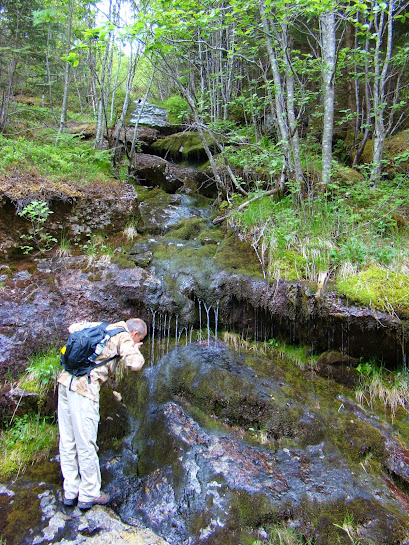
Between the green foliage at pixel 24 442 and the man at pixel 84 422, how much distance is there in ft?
2.41

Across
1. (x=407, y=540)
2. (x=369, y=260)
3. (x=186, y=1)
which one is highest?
(x=186, y=1)

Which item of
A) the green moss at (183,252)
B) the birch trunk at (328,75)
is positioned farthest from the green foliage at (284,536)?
the birch trunk at (328,75)

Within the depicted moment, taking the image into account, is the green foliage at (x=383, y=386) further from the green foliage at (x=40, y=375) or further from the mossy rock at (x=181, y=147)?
the mossy rock at (x=181, y=147)

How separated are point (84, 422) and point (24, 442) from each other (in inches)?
53.6

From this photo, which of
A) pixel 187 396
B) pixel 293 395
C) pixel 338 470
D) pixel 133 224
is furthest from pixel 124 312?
pixel 338 470

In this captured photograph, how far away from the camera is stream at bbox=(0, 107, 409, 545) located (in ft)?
9.42

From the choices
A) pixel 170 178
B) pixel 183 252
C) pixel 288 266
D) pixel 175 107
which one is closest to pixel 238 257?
pixel 288 266

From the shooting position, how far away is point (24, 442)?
3.76 m

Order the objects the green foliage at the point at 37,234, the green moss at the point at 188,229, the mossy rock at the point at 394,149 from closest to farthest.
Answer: the green foliage at the point at 37,234 < the green moss at the point at 188,229 < the mossy rock at the point at 394,149

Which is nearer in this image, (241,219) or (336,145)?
(241,219)

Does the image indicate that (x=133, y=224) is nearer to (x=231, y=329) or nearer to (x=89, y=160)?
(x=89, y=160)

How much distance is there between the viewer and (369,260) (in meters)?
4.84

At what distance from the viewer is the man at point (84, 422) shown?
3014mm

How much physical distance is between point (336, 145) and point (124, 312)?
9.10 m
